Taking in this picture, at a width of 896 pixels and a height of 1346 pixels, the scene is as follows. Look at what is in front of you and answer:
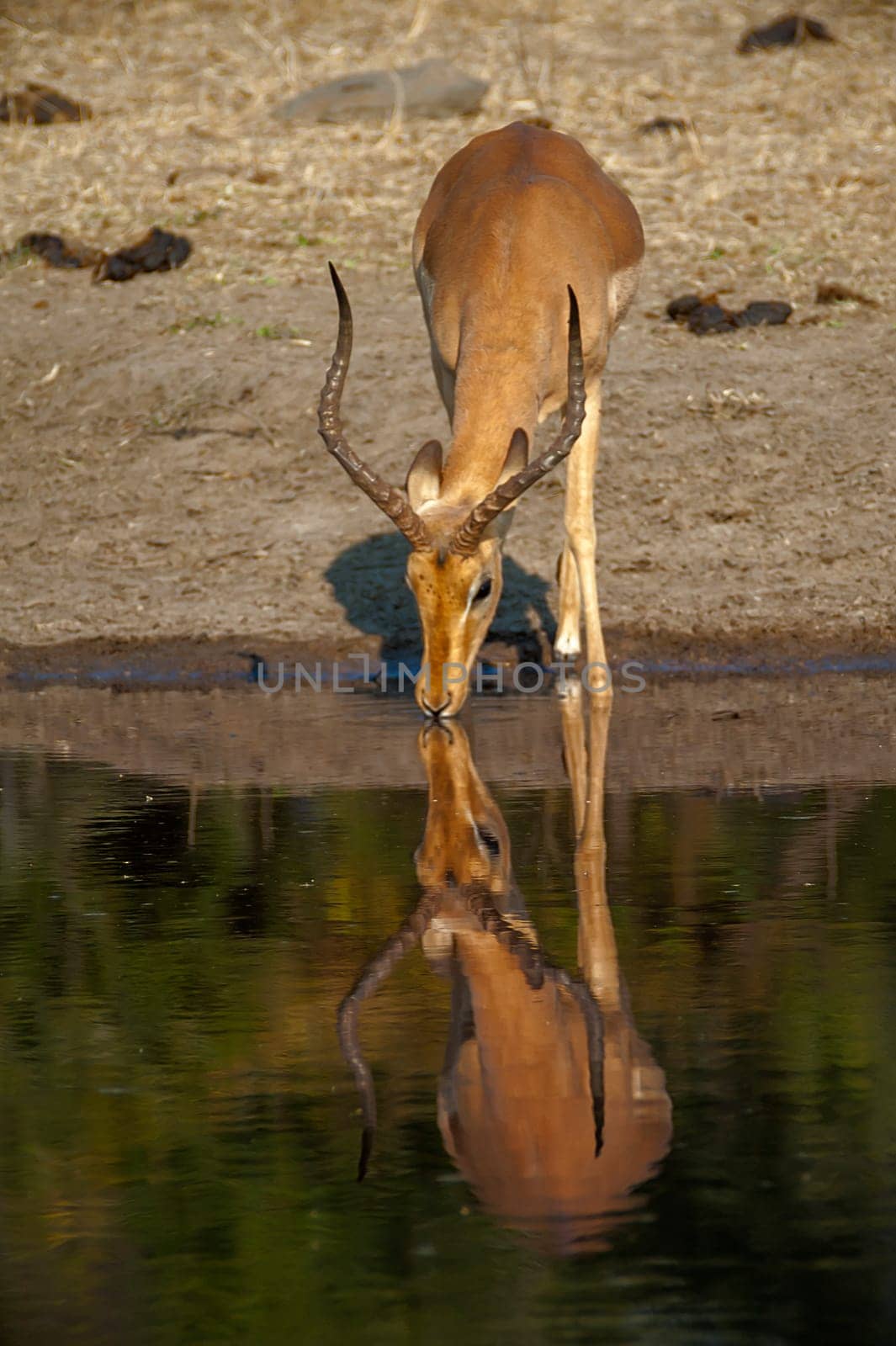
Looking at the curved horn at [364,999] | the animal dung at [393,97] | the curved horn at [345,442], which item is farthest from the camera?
the animal dung at [393,97]

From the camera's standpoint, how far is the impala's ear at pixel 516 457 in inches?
358

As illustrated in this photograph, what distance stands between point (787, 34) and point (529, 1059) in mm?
19641

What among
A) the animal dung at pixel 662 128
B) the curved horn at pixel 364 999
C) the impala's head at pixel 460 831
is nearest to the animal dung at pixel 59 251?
the animal dung at pixel 662 128

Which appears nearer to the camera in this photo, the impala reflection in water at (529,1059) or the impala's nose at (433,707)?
the impala reflection in water at (529,1059)

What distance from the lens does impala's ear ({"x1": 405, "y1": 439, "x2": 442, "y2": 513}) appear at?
9.28 metres

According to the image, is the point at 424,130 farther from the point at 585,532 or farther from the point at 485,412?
the point at 485,412

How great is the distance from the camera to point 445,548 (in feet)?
28.7

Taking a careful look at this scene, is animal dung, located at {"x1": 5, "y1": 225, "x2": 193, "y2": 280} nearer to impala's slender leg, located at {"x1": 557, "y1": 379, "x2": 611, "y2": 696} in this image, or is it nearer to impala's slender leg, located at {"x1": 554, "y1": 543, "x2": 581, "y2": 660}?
impala's slender leg, located at {"x1": 554, "y1": 543, "x2": 581, "y2": 660}

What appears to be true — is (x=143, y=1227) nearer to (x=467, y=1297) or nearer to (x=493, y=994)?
(x=467, y=1297)

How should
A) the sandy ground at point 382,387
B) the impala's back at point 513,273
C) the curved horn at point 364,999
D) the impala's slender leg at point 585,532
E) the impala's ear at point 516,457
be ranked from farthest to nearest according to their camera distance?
1. the sandy ground at point 382,387
2. the impala's slender leg at point 585,532
3. the impala's back at point 513,273
4. the impala's ear at point 516,457
5. the curved horn at point 364,999

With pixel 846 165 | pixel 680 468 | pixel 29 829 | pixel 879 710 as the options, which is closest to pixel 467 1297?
pixel 29 829

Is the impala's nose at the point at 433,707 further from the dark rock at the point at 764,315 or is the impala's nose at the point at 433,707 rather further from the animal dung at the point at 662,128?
the animal dung at the point at 662,128

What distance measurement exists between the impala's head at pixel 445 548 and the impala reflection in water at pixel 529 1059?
5.87ft

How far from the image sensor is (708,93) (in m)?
21.2
